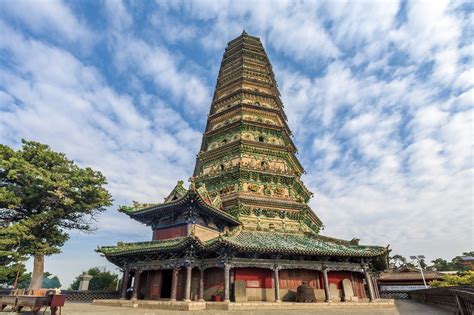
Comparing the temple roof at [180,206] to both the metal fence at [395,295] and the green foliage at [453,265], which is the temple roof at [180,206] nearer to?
the metal fence at [395,295]

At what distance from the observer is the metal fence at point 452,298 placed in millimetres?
9480

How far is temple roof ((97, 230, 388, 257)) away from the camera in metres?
15.6

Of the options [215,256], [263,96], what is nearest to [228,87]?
[263,96]

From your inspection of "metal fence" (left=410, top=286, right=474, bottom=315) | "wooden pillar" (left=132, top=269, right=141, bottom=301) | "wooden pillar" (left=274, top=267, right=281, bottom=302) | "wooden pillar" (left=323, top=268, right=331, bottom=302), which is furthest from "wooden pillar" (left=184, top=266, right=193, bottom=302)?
"metal fence" (left=410, top=286, right=474, bottom=315)

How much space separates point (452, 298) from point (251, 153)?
16464mm

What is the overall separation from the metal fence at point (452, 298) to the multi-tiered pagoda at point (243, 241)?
11.9 ft

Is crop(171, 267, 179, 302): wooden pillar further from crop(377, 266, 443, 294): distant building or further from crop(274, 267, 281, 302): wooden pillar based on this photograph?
crop(377, 266, 443, 294): distant building

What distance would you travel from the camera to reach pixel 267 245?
16438 mm

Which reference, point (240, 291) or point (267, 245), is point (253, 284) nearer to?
point (240, 291)

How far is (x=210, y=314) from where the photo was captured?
40.9ft

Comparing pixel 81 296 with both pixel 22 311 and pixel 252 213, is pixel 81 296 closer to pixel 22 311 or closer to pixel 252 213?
pixel 22 311

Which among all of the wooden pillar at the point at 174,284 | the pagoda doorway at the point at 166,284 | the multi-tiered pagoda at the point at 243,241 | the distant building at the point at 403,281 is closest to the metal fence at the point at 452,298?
the multi-tiered pagoda at the point at 243,241

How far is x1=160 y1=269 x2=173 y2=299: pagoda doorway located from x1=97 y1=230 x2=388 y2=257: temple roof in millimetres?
2133

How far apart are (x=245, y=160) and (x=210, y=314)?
1401 centimetres
